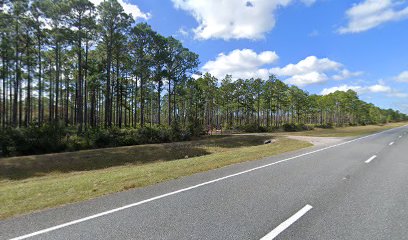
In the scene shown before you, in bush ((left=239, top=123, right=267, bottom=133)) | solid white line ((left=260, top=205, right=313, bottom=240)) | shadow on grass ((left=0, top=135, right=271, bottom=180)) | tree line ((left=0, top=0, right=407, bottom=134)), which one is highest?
tree line ((left=0, top=0, right=407, bottom=134))

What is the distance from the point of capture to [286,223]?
4.44 m

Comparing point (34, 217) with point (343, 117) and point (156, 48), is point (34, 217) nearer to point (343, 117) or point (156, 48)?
point (156, 48)

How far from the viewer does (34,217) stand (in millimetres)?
4957

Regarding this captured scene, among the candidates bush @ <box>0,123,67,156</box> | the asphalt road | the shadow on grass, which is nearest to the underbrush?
bush @ <box>0,123,67,156</box>

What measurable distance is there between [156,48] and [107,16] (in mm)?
8909

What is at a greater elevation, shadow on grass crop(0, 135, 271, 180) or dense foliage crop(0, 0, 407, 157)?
dense foliage crop(0, 0, 407, 157)

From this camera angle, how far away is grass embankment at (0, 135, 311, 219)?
692cm

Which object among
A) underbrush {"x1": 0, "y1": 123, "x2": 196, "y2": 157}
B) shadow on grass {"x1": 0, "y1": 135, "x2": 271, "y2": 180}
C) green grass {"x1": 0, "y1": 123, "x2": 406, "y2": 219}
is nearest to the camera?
green grass {"x1": 0, "y1": 123, "x2": 406, "y2": 219}

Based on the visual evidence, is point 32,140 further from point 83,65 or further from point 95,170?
point 83,65

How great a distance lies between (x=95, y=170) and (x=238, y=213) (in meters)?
13.1

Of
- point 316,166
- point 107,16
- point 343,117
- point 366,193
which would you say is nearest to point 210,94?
point 107,16

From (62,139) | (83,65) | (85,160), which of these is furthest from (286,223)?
(83,65)

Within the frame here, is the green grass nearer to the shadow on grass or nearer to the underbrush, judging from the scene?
the shadow on grass

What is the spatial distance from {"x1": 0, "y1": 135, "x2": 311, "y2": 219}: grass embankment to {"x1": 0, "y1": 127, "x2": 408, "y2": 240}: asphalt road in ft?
3.51
